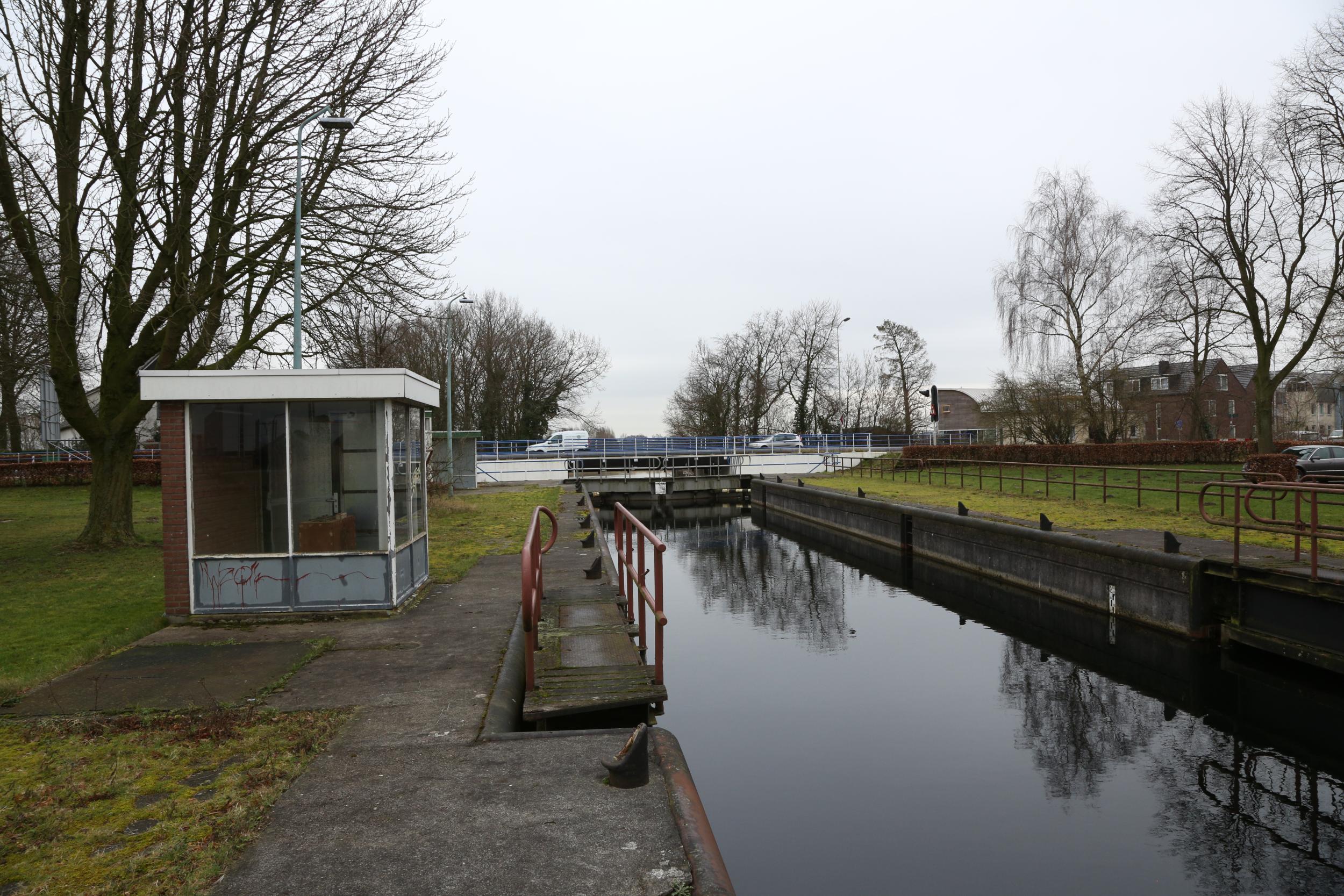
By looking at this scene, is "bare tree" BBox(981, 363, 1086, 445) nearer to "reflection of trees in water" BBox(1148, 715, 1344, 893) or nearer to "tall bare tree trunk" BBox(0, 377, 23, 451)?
"reflection of trees in water" BBox(1148, 715, 1344, 893)

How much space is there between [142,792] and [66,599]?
25.5 ft

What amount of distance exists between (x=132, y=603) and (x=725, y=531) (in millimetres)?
20767

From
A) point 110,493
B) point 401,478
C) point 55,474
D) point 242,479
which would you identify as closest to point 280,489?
point 242,479

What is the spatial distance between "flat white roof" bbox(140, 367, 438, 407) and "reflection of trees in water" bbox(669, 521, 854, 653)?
7064 mm

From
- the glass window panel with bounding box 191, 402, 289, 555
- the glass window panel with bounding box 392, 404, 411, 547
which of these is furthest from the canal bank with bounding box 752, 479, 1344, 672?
the glass window panel with bounding box 191, 402, 289, 555

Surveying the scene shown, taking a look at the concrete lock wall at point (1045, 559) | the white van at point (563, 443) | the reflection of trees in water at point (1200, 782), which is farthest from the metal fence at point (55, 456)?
the reflection of trees in water at point (1200, 782)

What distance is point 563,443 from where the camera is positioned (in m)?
47.2

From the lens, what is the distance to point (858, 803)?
6852mm

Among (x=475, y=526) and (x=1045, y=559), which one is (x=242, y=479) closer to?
(x=475, y=526)

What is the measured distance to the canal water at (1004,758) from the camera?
589 cm

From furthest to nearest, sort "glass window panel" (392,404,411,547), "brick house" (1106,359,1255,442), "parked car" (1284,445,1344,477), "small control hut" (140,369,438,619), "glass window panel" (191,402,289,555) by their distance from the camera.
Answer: "brick house" (1106,359,1255,442), "parked car" (1284,445,1344,477), "glass window panel" (392,404,411,547), "glass window panel" (191,402,289,555), "small control hut" (140,369,438,619)

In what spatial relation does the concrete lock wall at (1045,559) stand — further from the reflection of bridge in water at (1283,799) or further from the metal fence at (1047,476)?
the reflection of bridge in water at (1283,799)

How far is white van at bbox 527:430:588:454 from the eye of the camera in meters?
46.5

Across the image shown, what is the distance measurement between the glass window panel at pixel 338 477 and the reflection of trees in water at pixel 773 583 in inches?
256
